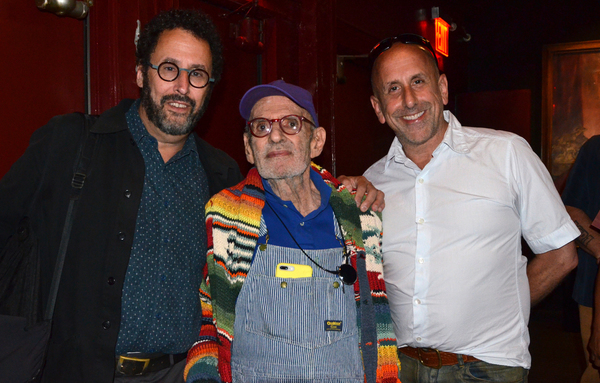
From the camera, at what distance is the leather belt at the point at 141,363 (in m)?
1.93

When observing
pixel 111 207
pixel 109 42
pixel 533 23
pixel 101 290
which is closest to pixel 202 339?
pixel 101 290

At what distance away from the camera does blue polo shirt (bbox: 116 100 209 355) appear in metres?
1.95

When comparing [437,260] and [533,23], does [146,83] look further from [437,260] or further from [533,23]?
[533,23]

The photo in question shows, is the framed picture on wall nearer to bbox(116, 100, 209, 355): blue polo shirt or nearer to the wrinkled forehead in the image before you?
the wrinkled forehead

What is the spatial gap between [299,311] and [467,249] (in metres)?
0.73

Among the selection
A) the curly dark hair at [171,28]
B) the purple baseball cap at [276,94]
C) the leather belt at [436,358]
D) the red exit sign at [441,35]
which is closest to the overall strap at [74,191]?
the curly dark hair at [171,28]

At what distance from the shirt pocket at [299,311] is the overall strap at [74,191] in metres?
0.71

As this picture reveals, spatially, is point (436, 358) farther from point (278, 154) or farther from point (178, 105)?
point (178, 105)

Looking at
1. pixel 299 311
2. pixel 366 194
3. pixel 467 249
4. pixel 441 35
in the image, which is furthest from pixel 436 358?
pixel 441 35

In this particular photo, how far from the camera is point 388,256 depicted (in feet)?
7.21

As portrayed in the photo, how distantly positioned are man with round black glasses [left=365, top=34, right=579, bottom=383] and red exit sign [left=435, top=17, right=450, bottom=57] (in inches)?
184

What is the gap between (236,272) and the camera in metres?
1.94

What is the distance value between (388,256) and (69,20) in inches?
78.8

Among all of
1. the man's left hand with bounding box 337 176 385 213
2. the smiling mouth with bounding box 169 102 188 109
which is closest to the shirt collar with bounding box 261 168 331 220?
the man's left hand with bounding box 337 176 385 213
